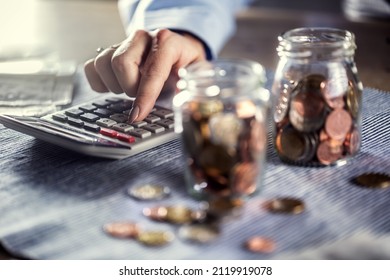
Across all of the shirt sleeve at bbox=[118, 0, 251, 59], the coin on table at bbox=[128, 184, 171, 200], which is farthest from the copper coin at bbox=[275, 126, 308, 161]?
the shirt sleeve at bbox=[118, 0, 251, 59]

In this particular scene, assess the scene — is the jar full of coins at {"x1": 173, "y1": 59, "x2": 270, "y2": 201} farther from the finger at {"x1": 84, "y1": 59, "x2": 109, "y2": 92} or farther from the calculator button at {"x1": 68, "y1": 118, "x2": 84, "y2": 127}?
the finger at {"x1": 84, "y1": 59, "x2": 109, "y2": 92}

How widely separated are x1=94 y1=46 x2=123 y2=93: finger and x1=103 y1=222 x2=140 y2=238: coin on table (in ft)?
1.01

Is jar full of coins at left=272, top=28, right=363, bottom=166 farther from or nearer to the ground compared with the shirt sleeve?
farther from the ground

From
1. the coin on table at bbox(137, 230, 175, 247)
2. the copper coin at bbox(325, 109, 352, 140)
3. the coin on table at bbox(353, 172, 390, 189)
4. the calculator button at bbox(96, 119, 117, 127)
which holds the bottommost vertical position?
the calculator button at bbox(96, 119, 117, 127)

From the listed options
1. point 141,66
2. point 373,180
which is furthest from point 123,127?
point 373,180

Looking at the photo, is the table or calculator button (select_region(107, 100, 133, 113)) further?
calculator button (select_region(107, 100, 133, 113))

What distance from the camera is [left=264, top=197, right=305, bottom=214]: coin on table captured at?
585 mm

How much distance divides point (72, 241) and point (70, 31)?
2.74 ft

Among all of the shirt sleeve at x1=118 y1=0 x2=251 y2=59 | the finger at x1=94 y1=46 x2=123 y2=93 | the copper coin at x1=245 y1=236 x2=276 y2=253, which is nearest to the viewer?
the copper coin at x1=245 y1=236 x2=276 y2=253

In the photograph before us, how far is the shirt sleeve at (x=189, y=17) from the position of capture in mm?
985

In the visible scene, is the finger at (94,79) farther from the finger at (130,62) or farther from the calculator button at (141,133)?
the calculator button at (141,133)

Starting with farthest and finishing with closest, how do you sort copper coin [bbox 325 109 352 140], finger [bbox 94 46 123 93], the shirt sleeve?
1. the shirt sleeve
2. finger [bbox 94 46 123 93]
3. copper coin [bbox 325 109 352 140]

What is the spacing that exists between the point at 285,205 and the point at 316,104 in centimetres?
10
